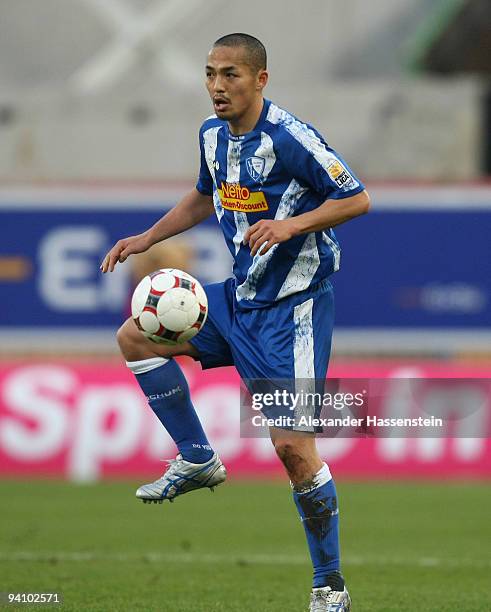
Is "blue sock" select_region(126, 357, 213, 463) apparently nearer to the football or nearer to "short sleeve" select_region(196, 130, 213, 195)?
the football

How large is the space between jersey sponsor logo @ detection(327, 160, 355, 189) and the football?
90cm

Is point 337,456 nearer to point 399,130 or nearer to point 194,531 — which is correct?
point 194,531

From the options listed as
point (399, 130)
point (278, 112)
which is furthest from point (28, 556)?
point (399, 130)

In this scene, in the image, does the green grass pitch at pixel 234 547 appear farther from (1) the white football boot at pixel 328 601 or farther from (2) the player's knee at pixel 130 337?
(2) the player's knee at pixel 130 337

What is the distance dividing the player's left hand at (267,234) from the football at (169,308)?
1.86 feet

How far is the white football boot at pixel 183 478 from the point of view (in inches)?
285

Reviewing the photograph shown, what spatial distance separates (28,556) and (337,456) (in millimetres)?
5275

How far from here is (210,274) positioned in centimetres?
1631

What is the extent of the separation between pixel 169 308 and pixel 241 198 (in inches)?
25.8

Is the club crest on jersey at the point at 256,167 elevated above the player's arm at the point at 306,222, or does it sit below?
above

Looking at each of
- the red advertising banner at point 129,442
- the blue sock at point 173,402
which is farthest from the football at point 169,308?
the red advertising banner at point 129,442

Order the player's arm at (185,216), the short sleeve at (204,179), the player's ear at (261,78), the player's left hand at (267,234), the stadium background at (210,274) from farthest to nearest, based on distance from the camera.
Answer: the stadium background at (210,274) → the player's arm at (185,216) → the short sleeve at (204,179) → the player's ear at (261,78) → the player's left hand at (267,234)

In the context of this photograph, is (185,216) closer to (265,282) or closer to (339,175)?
(265,282)

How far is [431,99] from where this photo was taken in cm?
1806
